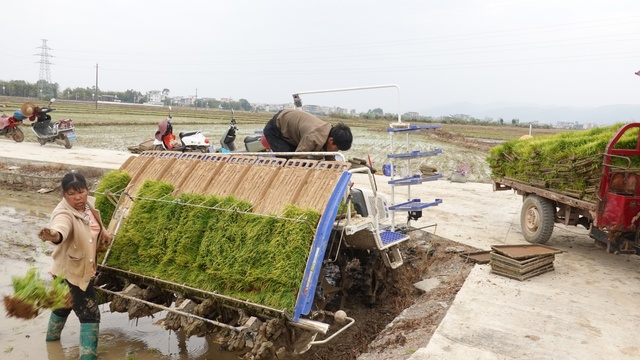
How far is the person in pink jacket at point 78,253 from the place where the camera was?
440cm

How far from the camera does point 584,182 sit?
6.36 metres

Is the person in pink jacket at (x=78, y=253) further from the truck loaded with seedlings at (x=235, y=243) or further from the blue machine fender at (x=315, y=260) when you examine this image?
the blue machine fender at (x=315, y=260)

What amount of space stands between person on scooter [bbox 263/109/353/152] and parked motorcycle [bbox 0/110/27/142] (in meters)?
15.3

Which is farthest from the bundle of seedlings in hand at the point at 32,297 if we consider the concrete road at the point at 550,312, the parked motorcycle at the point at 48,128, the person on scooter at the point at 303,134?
the parked motorcycle at the point at 48,128

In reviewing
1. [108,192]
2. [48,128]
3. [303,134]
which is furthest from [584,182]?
[48,128]

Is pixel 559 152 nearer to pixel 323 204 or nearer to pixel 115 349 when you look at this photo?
pixel 323 204

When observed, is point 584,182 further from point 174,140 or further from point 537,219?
point 174,140

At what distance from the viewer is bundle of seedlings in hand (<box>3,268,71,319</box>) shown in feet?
13.8

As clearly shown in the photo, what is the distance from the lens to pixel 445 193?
11.6m

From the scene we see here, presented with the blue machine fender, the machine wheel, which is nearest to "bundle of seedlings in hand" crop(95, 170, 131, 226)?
the blue machine fender

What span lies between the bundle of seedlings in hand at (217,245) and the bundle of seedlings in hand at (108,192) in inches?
19.3

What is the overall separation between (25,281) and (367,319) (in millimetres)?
3516

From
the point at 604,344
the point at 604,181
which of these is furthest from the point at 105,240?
the point at 604,181

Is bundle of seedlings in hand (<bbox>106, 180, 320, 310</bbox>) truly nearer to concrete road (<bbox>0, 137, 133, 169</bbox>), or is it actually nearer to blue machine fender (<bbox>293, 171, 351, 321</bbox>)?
blue machine fender (<bbox>293, 171, 351, 321</bbox>)
